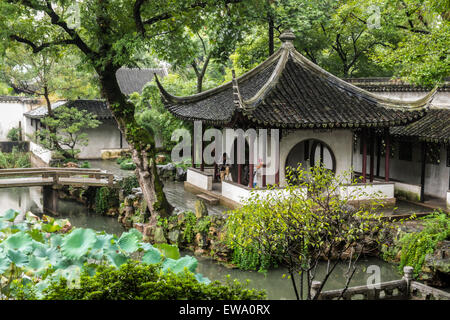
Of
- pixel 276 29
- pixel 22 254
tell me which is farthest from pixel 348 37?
pixel 22 254

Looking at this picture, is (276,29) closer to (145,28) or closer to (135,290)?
(145,28)

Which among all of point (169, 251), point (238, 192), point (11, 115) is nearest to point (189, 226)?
point (238, 192)

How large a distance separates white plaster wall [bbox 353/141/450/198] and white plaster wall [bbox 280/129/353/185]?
2437 mm

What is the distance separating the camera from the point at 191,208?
1524 cm

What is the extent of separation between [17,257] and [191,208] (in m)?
8.46

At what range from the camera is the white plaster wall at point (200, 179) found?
16.8 meters

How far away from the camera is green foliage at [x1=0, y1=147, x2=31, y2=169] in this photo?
2588 centimetres

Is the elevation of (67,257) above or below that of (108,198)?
above

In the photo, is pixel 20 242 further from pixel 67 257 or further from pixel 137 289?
pixel 137 289

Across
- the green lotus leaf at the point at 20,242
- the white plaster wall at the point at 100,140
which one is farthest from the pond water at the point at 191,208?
the green lotus leaf at the point at 20,242

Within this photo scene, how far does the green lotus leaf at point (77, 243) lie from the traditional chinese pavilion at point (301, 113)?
21.3ft

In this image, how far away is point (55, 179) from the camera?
18.2 metres

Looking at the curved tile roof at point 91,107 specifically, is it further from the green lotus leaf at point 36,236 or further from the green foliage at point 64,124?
the green lotus leaf at point 36,236

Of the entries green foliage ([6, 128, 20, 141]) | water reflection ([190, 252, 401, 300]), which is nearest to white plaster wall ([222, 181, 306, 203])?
water reflection ([190, 252, 401, 300])
